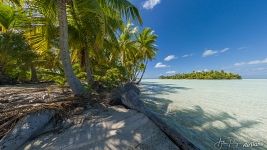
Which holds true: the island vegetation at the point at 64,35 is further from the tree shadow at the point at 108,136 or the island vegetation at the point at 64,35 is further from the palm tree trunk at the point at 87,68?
the tree shadow at the point at 108,136

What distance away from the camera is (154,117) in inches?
167

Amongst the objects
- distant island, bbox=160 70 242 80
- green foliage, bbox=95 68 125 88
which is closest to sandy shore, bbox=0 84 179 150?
green foliage, bbox=95 68 125 88

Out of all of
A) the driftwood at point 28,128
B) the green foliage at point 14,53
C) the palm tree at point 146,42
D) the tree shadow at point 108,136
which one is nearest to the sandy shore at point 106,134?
the tree shadow at point 108,136

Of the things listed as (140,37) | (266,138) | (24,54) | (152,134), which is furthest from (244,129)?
(140,37)

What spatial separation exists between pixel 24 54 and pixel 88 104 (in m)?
10.2

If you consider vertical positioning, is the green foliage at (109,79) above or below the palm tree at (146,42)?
below

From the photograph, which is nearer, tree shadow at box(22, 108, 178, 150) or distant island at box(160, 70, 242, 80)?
tree shadow at box(22, 108, 178, 150)

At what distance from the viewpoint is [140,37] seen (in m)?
25.1

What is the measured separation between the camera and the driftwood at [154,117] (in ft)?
11.6

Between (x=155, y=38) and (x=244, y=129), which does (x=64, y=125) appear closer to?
(x=244, y=129)

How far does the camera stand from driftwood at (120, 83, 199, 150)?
3547 millimetres

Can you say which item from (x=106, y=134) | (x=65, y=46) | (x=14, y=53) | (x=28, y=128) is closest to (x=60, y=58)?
(x=65, y=46)

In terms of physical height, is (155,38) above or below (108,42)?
above

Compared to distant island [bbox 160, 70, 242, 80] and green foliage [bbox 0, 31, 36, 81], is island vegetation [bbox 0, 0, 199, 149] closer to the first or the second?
green foliage [bbox 0, 31, 36, 81]
